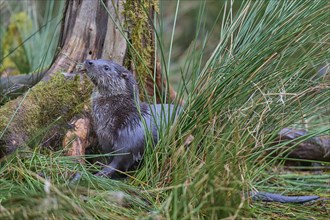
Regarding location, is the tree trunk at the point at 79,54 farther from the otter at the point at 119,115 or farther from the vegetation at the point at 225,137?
the vegetation at the point at 225,137

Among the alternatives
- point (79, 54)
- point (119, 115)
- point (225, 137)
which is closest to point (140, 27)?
point (79, 54)

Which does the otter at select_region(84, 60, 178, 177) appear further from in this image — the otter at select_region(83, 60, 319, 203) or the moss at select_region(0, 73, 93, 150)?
the moss at select_region(0, 73, 93, 150)

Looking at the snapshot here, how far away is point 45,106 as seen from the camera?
3775mm

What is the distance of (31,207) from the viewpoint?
237cm

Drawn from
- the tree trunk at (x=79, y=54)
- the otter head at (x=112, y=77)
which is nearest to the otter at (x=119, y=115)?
the otter head at (x=112, y=77)

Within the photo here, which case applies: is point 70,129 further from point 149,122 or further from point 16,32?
point 16,32

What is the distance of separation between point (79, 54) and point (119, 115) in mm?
642

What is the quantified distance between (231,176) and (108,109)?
3.97 feet

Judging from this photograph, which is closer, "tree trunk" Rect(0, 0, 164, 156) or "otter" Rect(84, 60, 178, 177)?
"otter" Rect(84, 60, 178, 177)

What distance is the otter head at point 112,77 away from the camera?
368 cm

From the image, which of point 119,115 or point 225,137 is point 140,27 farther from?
point 225,137

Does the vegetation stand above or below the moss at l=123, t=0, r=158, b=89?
below

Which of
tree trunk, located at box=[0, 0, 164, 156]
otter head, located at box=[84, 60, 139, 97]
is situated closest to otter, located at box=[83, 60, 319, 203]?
otter head, located at box=[84, 60, 139, 97]

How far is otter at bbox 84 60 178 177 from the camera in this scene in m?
3.51
